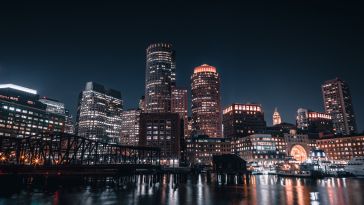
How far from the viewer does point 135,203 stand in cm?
4566

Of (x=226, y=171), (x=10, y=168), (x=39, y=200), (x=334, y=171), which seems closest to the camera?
(x=39, y=200)

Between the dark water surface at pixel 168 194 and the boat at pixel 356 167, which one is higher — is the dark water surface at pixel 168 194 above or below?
below

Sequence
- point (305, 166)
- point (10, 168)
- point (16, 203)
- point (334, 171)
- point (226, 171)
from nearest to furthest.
→ point (16, 203) < point (10, 168) < point (305, 166) < point (334, 171) < point (226, 171)

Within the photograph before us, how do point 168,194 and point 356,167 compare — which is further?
point 356,167

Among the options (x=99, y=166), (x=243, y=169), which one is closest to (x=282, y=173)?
(x=243, y=169)

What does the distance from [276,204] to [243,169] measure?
127391 millimetres

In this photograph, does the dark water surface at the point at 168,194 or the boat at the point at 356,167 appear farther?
the boat at the point at 356,167

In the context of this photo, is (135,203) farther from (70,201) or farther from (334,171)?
(334,171)

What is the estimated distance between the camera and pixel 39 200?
4766 cm

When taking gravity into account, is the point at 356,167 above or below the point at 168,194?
above

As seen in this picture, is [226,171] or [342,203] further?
[226,171]

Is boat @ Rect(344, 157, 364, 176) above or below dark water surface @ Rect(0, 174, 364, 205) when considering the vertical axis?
above

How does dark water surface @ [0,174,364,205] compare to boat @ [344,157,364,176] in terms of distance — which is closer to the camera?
dark water surface @ [0,174,364,205]

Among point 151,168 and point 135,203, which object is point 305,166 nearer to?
point 151,168
